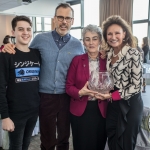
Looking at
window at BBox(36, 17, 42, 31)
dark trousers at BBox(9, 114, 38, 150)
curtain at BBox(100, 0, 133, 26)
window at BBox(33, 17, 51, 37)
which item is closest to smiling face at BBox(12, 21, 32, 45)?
dark trousers at BBox(9, 114, 38, 150)

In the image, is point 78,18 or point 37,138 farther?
point 78,18

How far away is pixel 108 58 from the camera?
1523 mm

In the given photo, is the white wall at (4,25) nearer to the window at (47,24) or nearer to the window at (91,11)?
the window at (47,24)

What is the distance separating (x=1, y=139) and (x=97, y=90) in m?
1.61

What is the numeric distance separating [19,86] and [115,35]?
807mm

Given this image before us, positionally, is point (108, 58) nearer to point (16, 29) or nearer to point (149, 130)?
point (16, 29)

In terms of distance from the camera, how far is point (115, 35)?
1476mm

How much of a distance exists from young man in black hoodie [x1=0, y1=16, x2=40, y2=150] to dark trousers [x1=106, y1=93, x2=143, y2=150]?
0.60 metres

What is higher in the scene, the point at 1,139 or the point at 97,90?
the point at 97,90

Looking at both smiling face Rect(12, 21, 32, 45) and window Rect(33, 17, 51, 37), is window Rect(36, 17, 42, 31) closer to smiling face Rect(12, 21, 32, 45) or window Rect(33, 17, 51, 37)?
window Rect(33, 17, 51, 37)

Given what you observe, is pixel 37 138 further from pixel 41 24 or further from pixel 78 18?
pixel 41 24

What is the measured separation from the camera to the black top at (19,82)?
1.41m

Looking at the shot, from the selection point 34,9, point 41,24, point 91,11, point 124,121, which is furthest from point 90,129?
point 41,24

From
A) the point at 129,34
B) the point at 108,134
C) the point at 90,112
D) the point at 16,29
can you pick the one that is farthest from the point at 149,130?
the point at 16,29
